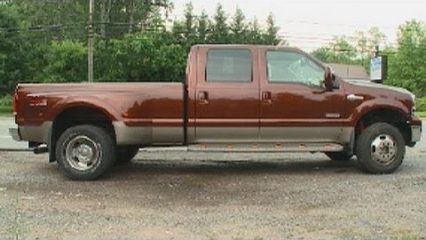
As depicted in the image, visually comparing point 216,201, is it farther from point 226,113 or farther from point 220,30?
point 220,30

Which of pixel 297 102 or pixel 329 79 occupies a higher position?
pixel 329 79

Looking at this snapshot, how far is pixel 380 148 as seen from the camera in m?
10.3

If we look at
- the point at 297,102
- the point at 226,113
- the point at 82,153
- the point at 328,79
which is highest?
the point at 328,79

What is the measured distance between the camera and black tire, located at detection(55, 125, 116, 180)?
32.1 ft

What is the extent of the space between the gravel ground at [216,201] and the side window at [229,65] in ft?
4.73

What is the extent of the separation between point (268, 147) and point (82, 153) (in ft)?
8.76

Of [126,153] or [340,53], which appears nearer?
[126,153]

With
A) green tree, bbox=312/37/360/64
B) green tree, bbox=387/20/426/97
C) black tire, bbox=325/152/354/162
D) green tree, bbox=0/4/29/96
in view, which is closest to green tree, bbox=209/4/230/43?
green tree, bbox=0/4/29/96

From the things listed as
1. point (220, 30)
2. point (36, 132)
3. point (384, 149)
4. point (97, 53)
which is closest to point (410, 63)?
point (220, 30)

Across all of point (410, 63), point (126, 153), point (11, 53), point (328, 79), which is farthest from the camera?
point (410, 63)

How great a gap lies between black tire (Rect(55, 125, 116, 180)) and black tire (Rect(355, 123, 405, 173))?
364 cm

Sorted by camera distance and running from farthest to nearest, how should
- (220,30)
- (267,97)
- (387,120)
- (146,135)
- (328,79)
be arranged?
(220,30), (387,120), (328,79), (267,97), (146,135)

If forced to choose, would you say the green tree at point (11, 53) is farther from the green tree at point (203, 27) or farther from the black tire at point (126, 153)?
the black tire at point (126, 153)

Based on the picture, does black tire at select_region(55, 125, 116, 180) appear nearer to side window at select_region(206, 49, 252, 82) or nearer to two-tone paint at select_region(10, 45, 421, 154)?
two-tone paint at select_region(10, 45, 421, 154)
